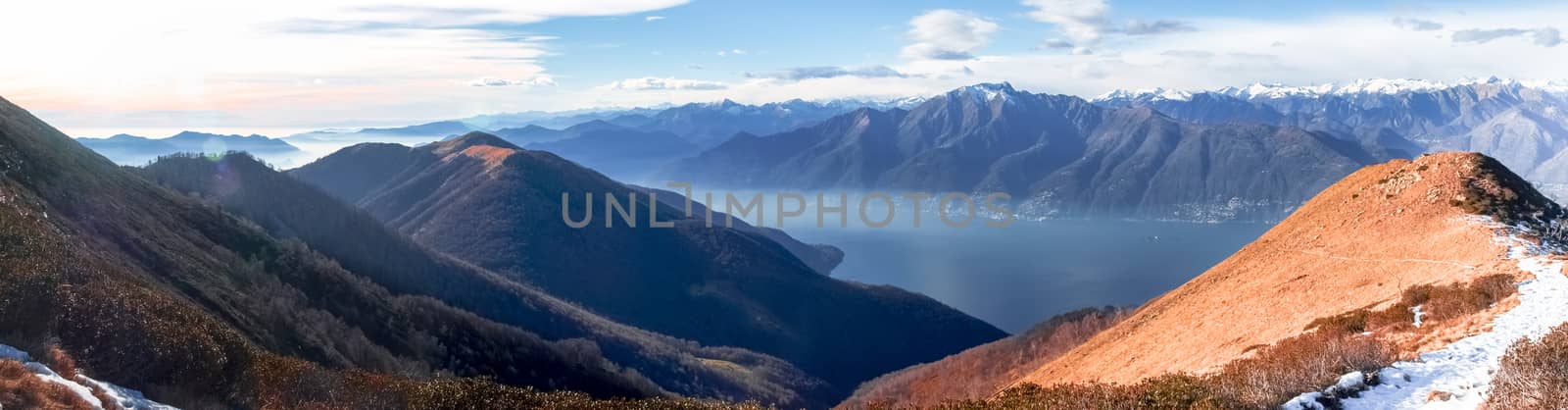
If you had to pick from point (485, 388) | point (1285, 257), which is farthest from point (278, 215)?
point (1285, 257)

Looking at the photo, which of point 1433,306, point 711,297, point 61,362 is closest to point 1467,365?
point 1433,306

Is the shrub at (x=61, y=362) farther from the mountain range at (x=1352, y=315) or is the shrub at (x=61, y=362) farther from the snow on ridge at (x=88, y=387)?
the mountain range at (x=1352, y=315)

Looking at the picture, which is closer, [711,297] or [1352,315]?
[1352,315]

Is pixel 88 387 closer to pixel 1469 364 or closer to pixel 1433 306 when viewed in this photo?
pixel 1469 364

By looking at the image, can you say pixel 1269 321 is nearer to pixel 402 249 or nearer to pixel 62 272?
pixel 62 272

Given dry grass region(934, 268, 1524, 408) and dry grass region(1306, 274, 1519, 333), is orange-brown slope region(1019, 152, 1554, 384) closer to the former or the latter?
dry grass region(1306, 274, 1519, 333)

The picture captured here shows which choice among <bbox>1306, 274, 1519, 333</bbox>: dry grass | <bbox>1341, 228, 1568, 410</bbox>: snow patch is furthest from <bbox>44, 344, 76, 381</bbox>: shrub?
<bbox>1306, 274, 1519, 333</bbox>: dry grass

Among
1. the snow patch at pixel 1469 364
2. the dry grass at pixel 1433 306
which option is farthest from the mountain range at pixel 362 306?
the dry grass at pixel 1433 306
